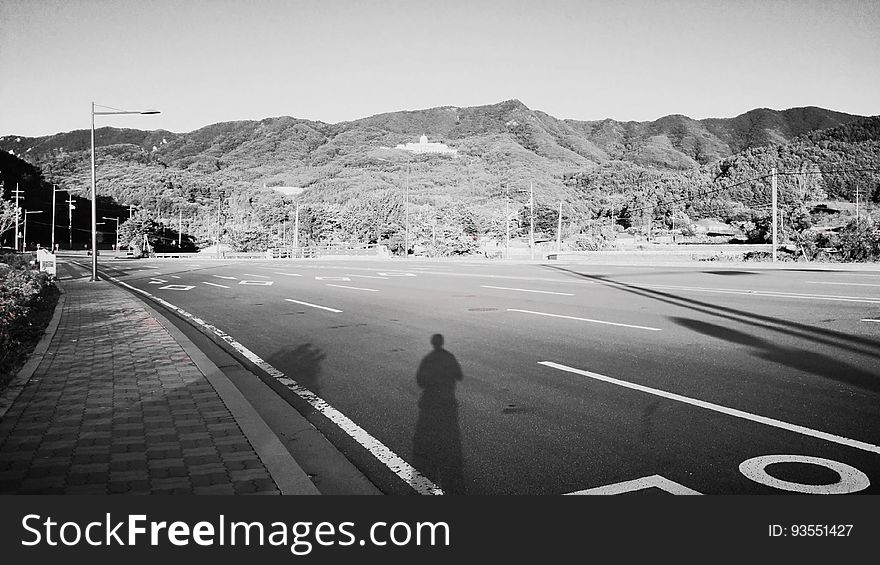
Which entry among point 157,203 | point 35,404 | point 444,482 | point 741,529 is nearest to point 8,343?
point 35,404

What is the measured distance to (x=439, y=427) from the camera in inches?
203

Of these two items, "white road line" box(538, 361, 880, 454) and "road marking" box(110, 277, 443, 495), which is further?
"white road line" box(538, 361, 880, 454)

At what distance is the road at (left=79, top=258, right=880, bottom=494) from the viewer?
13.4 ft

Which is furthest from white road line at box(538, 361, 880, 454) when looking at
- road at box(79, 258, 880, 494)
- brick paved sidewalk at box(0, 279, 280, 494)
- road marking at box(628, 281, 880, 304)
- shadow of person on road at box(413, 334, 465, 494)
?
road marking at box(628, 281, 880, 304)

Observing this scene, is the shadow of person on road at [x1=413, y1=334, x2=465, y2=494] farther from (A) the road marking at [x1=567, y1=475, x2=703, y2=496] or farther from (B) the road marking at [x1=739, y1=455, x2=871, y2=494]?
(B) the road marking at [x1=739, y1=455, x2=871, y2=494]

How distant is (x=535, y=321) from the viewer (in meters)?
11.0

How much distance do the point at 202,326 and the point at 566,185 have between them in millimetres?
126065

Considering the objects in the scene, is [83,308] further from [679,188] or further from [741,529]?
[679,188]

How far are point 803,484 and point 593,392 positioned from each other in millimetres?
2420

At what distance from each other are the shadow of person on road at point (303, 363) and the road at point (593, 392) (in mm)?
39

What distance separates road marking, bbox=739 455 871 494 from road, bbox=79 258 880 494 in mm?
13

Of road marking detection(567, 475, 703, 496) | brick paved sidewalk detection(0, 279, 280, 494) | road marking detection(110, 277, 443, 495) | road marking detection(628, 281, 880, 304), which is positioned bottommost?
road marking detection(110, 277, 443, 495)

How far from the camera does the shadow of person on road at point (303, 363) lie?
23.0ft

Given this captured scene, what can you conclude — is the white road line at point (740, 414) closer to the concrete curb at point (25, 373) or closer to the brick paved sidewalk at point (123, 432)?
the brick paved sidewalk at point (123, 432)
